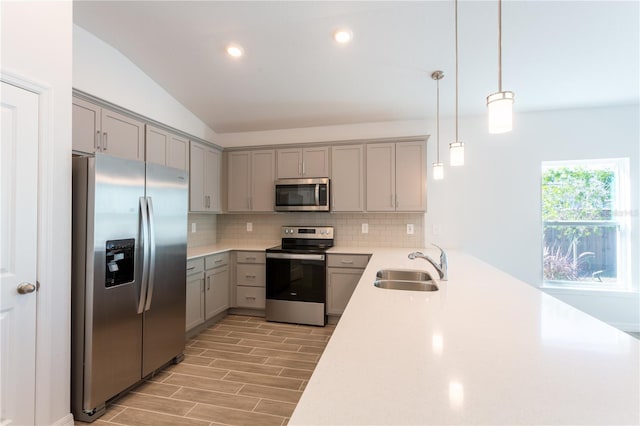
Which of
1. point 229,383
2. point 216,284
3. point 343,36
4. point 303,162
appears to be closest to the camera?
point 229,383

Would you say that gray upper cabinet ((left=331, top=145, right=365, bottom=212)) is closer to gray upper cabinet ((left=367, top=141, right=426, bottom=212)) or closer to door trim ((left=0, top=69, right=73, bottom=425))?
gray upper cabinet ((left=367, top=141, right=426, bottom=212))

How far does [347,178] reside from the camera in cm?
384

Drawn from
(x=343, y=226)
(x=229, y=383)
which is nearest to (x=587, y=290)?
(x=343, y=226)

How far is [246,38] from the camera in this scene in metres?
2.69

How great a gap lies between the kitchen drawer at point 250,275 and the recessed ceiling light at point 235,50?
2.37 metres

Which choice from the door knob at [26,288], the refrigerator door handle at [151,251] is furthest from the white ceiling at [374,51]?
the door knob at [26,288]

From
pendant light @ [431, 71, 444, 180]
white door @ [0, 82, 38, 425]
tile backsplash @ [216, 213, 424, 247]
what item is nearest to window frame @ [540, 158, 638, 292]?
pendant light @ [431, 71, 444, 180]

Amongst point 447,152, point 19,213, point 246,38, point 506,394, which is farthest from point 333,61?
point 506,394

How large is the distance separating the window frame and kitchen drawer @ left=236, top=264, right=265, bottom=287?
335cm

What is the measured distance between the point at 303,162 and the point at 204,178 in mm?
1267

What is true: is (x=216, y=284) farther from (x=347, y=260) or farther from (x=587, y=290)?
(x=587, y=290)

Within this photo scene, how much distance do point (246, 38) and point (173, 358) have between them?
2.88m

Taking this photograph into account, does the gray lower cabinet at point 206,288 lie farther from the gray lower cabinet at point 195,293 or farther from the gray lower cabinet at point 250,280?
the gray lower cabinet at point 250,280

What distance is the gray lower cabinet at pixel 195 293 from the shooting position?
313cm
